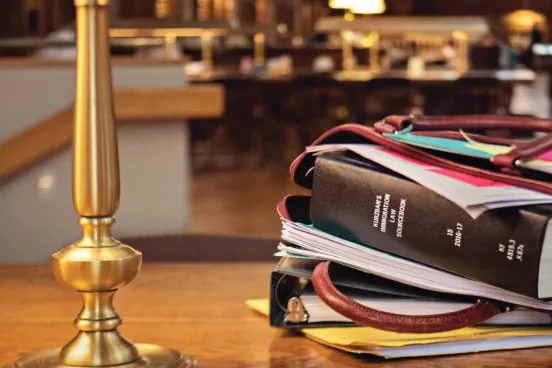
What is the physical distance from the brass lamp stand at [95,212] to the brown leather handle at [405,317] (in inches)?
6.6

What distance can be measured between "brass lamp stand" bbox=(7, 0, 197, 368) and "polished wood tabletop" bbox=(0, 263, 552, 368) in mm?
119

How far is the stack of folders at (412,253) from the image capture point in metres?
0.70

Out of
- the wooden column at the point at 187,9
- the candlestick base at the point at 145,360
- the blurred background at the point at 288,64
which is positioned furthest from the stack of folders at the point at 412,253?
the wooden column at the point at 187,9

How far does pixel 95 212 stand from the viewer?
66cm

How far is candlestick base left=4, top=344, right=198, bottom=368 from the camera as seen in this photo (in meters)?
0.69

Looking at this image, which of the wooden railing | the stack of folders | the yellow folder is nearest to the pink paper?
the stack of folders

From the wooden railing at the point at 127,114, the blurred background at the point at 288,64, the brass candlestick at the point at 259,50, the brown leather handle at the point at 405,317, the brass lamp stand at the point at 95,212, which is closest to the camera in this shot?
the brass lamp stand at the point at 95,212

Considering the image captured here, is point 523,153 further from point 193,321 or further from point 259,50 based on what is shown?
point 259,50

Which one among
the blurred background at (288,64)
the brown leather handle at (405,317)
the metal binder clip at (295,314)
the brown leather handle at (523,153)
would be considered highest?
the brown leather handle at (523,153)

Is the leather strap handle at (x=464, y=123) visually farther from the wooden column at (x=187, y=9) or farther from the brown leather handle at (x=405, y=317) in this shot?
the wooden column at (x=187, y=9)

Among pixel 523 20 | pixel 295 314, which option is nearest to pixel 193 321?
pixel 295 314

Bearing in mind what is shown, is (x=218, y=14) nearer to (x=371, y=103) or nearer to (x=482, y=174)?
(x=371, y=103)

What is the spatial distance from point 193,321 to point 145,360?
22cm

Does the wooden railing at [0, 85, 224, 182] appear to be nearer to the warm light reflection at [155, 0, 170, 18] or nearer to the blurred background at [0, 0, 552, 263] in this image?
the blurred background at [0, 0, 552, 263]
